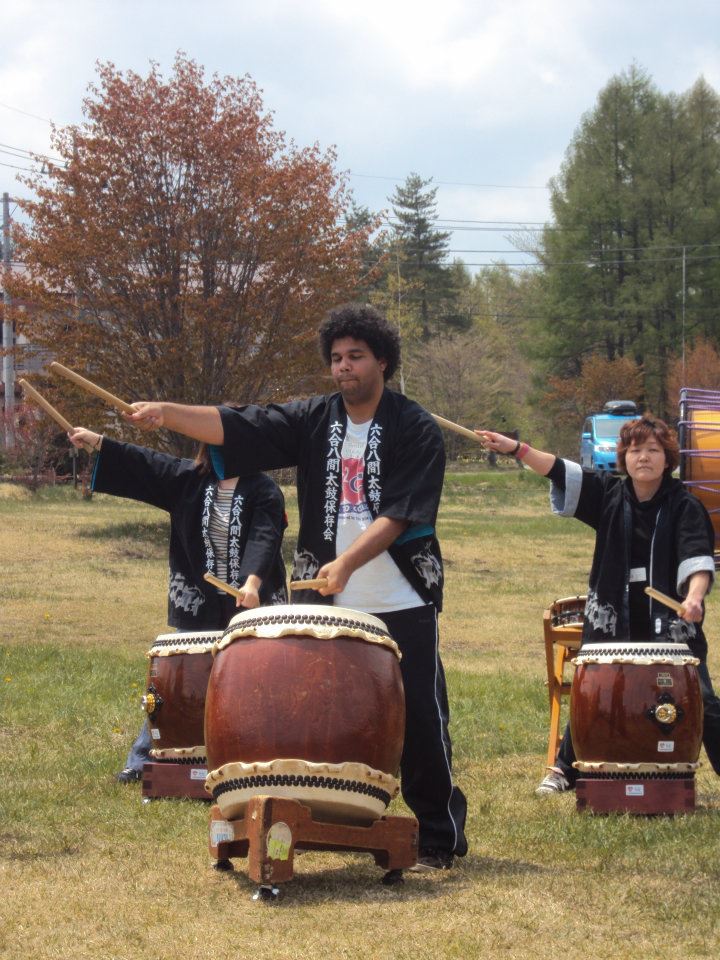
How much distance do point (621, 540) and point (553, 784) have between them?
3.81ft

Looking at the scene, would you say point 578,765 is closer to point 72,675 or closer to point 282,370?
point 72,675

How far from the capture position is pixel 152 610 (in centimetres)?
1295

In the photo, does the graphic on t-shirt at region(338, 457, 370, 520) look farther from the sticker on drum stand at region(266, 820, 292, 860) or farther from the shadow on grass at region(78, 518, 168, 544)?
the shadow on grass at region(78, 518, 168, 544)

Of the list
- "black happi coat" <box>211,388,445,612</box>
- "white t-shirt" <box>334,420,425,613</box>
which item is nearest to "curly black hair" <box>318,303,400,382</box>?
"black happi coat" <box>211,388,445,612</box>

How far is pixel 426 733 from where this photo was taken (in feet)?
15.0

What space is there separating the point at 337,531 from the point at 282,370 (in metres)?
14.2

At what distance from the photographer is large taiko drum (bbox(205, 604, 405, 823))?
4.07 metres

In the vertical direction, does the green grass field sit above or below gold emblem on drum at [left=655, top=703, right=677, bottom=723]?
below

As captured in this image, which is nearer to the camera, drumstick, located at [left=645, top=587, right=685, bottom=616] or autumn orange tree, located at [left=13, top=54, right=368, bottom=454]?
drumstick, located at [left=645, top=587, right=685, bottom=616]

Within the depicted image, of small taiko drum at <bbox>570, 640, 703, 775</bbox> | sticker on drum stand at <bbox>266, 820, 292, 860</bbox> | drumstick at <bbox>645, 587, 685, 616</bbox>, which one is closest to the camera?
sticker on drum stand at <bbox>266, 820, 292, 860</bbox>

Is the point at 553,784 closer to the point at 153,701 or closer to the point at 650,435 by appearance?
the point at 650,435

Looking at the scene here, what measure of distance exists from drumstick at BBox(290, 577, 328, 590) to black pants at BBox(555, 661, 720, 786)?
198cm

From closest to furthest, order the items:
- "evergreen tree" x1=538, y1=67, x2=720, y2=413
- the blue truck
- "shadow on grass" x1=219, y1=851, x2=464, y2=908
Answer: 1. "shadow on grass" x1=219, y1=851, x2=464, y2=908
2. the blue truck
3. "evergreen tree" x1=538, y1=67, x2=720, y2=413

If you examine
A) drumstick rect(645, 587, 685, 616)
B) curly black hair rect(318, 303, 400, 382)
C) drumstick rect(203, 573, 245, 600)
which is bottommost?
drumstick rect(645, 587, 685, 616)
